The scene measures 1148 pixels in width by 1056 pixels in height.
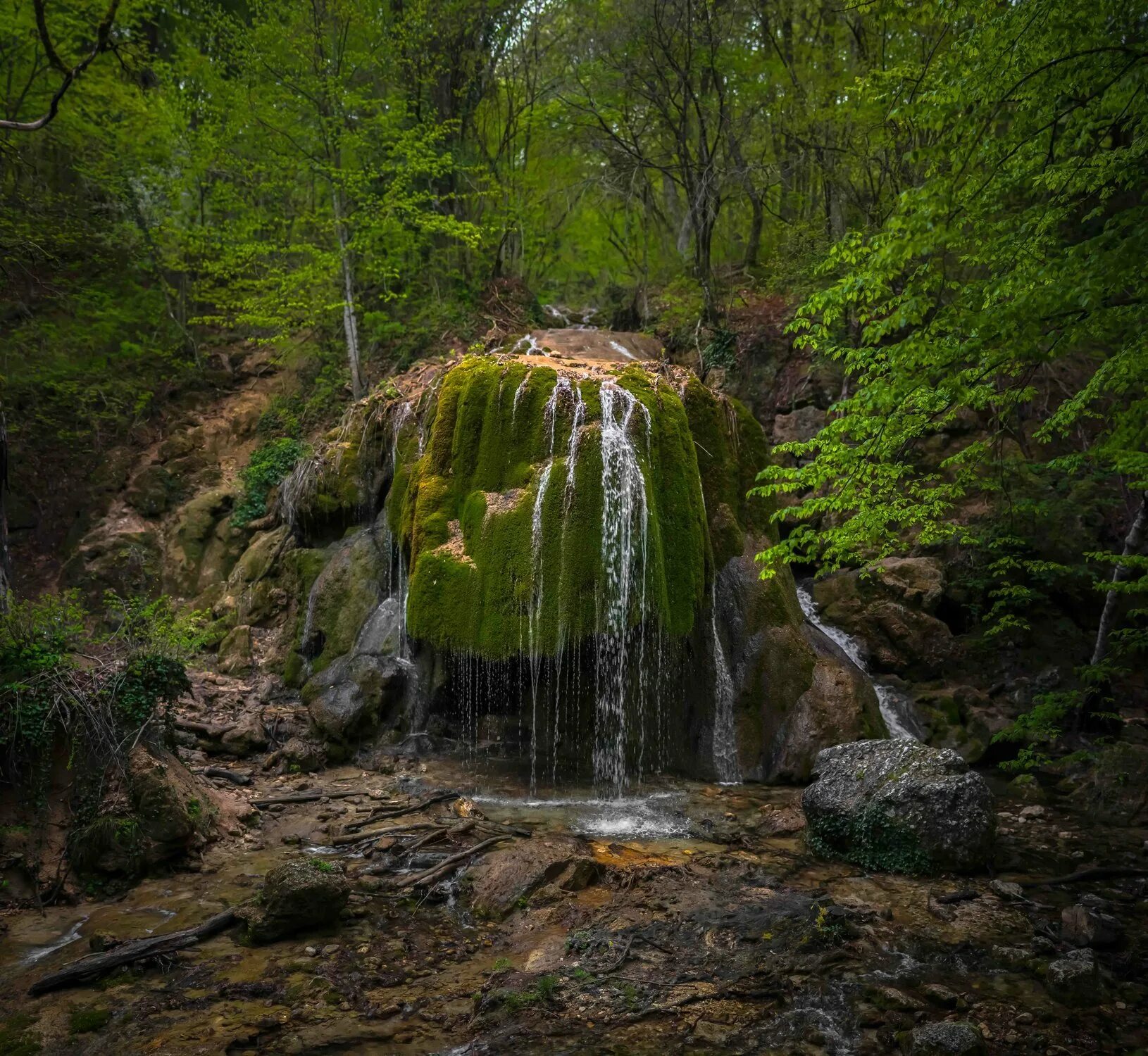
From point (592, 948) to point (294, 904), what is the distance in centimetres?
214

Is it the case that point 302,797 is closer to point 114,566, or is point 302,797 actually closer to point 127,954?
point 127,954

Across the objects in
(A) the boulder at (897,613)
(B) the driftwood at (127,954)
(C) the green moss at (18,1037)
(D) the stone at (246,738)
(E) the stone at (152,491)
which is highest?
(E) the stone at (152,491)

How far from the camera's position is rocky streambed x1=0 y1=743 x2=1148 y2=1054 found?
402 cm

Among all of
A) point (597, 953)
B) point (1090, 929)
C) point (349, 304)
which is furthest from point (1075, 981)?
point (349, 304)

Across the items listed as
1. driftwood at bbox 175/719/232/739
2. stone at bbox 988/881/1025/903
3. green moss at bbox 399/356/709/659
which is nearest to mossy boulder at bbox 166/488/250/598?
driftwood at bbox 175/719/232/739

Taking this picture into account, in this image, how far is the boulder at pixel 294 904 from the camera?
498 cm

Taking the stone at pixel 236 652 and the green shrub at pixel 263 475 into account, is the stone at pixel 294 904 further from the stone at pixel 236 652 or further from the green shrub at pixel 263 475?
the green shrub at pixel 263 475

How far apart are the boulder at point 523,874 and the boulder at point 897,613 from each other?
292 inches

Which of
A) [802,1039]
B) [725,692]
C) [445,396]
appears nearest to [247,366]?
[445,396]

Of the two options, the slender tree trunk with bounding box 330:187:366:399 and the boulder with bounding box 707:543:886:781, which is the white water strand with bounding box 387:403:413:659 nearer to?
the slender tree trunk with bounding box 330:187:366:399

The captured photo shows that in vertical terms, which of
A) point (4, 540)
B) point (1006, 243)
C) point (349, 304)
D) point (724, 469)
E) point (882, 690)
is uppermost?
point (349, 304)

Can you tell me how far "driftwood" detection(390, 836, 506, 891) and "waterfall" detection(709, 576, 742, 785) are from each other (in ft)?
11.9

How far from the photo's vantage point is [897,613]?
1179 centimetres

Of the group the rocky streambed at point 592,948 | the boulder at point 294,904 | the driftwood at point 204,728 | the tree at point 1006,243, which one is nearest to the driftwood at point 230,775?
the driftwood at point 204,728
